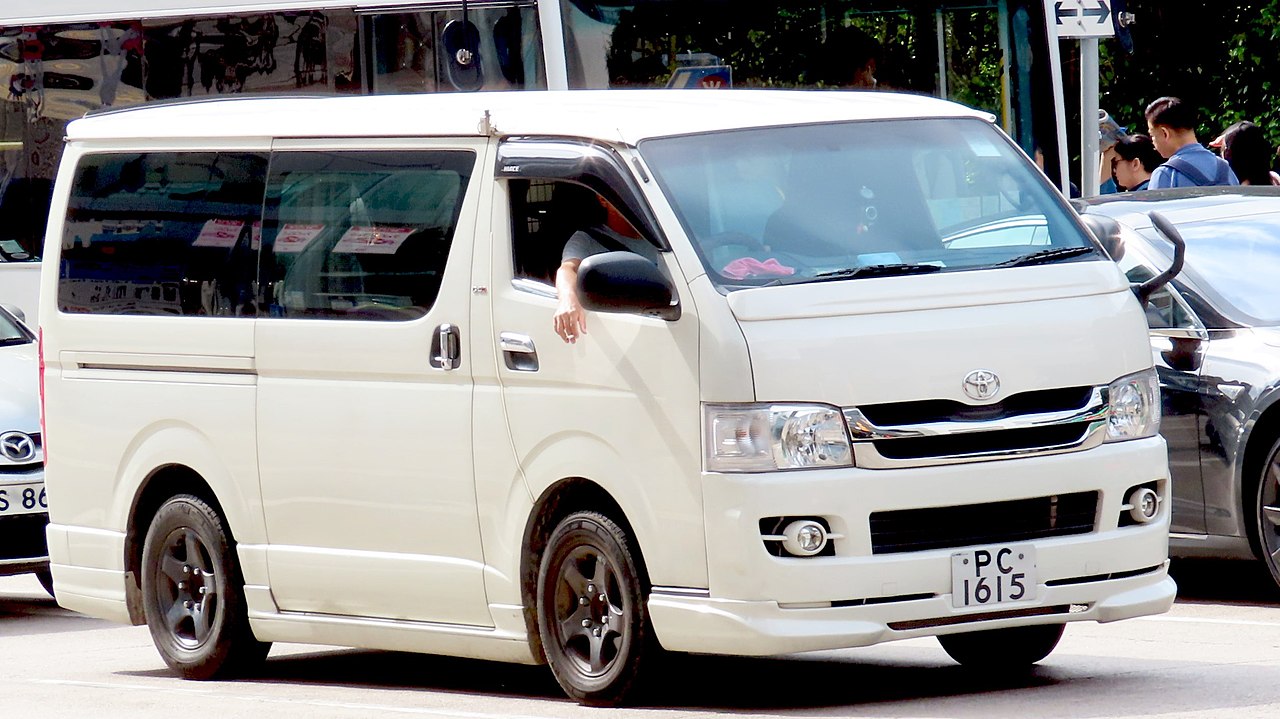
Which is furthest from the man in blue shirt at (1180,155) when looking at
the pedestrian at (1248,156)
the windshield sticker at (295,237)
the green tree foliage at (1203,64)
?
the green tree foliage at (1203,64)

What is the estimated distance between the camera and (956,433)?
7605mm

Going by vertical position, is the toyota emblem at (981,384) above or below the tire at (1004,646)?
above

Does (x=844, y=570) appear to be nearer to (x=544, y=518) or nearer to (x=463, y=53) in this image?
(x=544, y=518)

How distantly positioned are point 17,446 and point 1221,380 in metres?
5.81

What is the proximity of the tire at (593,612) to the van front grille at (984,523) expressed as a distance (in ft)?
2.68

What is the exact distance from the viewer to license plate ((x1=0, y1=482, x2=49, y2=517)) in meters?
12.1

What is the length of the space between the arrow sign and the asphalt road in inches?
212

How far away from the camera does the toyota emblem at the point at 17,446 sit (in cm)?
1223

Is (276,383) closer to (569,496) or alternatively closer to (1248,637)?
(569,496)

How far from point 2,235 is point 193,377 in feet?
30.3

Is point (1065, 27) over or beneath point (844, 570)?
over

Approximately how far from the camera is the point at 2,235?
18.3 meters

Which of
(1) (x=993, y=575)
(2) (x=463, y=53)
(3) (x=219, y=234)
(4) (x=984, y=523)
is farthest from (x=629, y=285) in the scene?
(2) (x=463, y=53)

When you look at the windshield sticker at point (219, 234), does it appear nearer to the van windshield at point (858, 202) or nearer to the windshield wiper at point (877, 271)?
the van windshield at point (858, 202)
